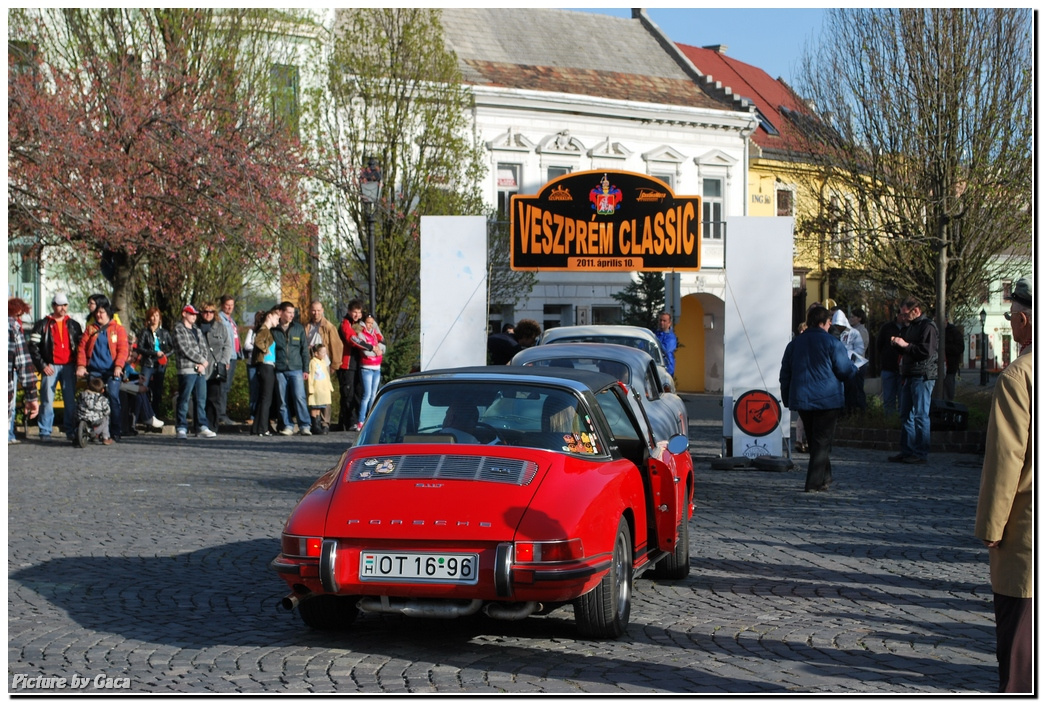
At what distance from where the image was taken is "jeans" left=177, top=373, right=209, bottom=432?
19.4 metres

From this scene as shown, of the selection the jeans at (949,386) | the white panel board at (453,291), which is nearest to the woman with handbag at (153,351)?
the white panel board at (453,291)

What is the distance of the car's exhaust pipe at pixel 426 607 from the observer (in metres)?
6.47

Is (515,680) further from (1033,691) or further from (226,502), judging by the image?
(226,502)

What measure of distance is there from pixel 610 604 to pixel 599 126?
127 ft

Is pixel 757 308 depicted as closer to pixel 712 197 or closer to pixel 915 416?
pixel 915 416

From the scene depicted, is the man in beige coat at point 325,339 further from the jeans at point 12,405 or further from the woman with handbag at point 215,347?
the jeans at point 12,405

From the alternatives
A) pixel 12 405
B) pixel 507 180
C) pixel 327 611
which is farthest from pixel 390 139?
pixel 327 611

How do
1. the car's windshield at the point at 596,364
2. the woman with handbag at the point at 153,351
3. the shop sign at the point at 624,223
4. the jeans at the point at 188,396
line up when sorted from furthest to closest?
the woman with handbag at the point at 153,351
the jeans at the point at 188,396
the shop sign at the point at 624,223
the car's windshield at the point at 596,364

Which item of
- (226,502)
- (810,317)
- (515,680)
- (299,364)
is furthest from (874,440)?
(515,680)

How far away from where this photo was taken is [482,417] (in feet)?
24.4

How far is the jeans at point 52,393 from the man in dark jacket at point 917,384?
1101 centimetres

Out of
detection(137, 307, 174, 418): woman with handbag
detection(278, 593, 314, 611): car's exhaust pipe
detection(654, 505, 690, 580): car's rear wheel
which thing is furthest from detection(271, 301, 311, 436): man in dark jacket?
detection(278, 593, 314, 611): car's exhaust pipe

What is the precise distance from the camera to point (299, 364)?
67.4 ft

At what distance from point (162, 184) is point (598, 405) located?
1746 cm
